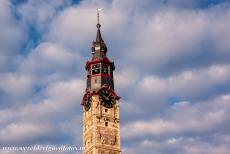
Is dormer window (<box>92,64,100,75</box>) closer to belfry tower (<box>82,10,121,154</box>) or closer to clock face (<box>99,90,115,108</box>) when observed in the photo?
belfry tower (<box>82,10,121,154</box>)

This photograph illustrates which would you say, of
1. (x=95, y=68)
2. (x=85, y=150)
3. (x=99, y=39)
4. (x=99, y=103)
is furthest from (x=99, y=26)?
(x=85, y=150)

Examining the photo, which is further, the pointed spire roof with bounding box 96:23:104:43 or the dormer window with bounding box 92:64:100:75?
the pointed spire roof with bounding box 96:23:104:43

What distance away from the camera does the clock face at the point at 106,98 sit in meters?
114

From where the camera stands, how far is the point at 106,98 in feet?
377

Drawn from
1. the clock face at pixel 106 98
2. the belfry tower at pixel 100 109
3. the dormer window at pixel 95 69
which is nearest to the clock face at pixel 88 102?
the belfry tower at pixel 100 109

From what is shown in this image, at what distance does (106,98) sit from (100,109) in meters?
3.10

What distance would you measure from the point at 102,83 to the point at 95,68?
14.5 ft

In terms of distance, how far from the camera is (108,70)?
11869 cm

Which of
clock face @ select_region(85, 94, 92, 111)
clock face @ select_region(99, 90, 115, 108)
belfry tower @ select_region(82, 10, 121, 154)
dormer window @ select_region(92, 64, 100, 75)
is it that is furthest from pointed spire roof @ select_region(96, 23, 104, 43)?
clock face @ select_region(85, 94, 92, 111)

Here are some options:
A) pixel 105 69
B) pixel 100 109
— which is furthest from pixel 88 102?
pixel 105 69

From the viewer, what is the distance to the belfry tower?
111 meters

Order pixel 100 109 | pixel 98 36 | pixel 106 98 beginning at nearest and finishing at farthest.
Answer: pixel 100 109, pixel 106 98, pixel 98 36

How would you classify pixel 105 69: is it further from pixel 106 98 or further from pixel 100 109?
pixel 100 109

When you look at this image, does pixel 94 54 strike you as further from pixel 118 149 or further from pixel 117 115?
pixel 118 149
